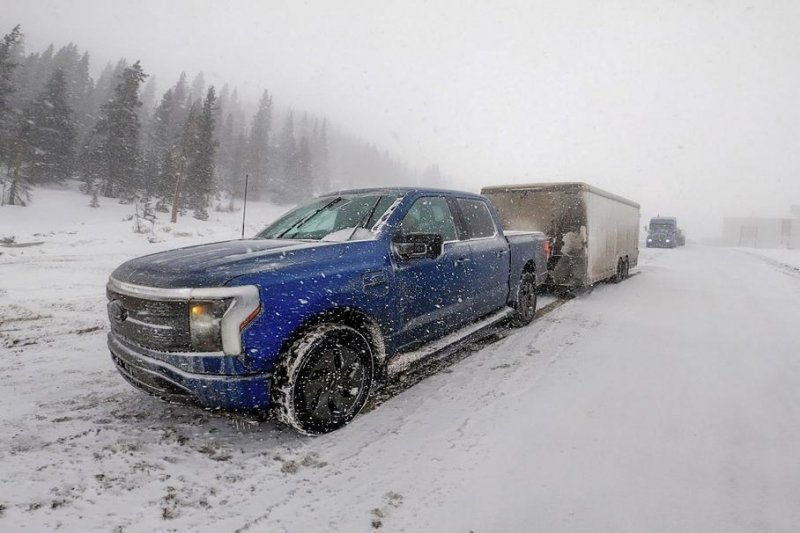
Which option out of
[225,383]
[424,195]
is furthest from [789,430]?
[225,383]

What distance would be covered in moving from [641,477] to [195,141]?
48.7 meters

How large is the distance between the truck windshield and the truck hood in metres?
0.40

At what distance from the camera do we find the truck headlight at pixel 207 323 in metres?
2.49

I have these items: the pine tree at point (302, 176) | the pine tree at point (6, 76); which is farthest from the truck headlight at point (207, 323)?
the pine tree at point (302, 176)

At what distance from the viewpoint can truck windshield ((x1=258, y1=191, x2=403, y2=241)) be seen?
11.7 feet

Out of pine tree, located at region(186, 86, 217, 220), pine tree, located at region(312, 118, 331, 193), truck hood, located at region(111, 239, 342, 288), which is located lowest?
truck hood, located at region(111, 239, 342, 288)

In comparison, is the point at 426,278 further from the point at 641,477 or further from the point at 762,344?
the point at 762,344

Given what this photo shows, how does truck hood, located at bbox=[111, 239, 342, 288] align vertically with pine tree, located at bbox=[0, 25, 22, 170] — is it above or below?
below

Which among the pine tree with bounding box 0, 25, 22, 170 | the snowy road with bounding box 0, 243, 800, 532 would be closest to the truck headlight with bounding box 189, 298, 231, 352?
the snowy road with bounding box 0, 243, 800, 532

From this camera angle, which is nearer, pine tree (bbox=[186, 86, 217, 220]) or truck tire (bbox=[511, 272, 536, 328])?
truck tire (bbox=[511, 272, 536, 328])

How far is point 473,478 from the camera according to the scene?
2475mm

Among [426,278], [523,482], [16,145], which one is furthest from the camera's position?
[16,145]

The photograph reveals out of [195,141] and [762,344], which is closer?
[762,344]

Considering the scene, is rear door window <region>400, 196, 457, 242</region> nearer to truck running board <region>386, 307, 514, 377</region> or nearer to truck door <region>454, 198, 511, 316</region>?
truck door <region>454, 198, 511, 316</region>
